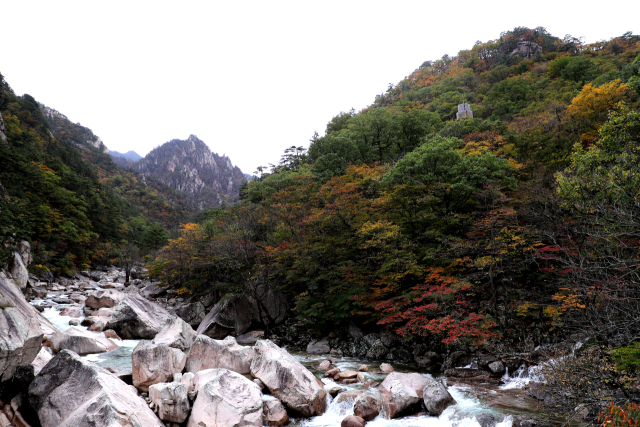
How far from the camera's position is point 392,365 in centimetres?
1439

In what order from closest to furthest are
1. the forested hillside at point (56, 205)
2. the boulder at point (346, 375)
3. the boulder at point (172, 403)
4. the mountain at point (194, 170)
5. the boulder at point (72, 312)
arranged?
the boulder at point (172, 403)
the boulder at point (346, 375)
the boulder at point (72, 312)
the forested hillside at point (56, 205)
the mountain at point (194, 170)

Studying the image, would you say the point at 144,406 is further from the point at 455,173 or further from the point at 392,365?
the point at 455,173

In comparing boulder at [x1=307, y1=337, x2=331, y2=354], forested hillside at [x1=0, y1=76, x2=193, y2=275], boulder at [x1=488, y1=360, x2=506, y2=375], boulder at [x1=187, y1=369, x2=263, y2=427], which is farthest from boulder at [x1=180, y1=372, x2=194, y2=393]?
boulder at [x1=488, y1=360, x2=506, y2=375]

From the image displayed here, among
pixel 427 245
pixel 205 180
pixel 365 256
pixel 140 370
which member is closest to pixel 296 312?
pixel 365 256

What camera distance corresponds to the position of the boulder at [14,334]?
7.56 m

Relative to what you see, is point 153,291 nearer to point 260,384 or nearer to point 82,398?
point 260,384

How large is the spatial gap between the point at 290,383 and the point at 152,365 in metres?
4.49

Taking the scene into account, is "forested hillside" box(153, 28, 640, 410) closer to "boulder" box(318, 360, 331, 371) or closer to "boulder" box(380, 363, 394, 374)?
"boulder" box(380, 363, 394, 374)

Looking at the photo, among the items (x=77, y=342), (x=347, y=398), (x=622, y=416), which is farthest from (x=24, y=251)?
(x=622, y=416)

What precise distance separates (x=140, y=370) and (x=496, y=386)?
11985 mm

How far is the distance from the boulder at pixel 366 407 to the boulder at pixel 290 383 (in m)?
1.14

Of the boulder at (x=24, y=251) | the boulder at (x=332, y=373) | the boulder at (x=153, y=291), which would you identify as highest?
the boulder at (x=24, y=251)

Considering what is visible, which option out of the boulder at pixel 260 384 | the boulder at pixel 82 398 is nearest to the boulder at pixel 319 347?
the boulder at pixel 260 384

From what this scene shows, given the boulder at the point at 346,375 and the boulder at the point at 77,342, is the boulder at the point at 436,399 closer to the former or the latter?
the boulder at the point at 346,375
